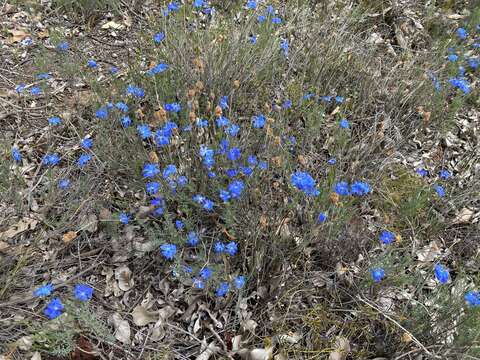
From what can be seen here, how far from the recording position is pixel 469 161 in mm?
3322

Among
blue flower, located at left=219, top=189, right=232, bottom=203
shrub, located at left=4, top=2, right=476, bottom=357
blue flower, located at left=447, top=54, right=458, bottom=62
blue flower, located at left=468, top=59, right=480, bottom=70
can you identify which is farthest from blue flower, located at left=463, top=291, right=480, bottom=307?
blue flower, located at left=468, top=59, right=480, bottom=70

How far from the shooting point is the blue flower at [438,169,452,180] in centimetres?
299

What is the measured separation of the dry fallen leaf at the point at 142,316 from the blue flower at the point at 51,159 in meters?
1.16

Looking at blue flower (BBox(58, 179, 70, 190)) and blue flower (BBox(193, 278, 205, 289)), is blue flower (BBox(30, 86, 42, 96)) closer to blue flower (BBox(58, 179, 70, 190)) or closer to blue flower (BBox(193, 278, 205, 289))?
blue flower (BBox(58, 179, 70, 190))

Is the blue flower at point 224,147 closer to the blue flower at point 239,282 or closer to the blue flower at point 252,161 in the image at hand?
the blue flower at point 252,161

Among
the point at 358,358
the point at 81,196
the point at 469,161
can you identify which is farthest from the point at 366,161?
the point at 81,196

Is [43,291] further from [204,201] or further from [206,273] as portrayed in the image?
[204,201]

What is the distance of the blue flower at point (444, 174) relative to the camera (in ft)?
9.82

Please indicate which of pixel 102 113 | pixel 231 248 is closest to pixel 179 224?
pixel 231 248

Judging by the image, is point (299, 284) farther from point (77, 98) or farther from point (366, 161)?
point (77, 98)

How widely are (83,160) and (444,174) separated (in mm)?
2559

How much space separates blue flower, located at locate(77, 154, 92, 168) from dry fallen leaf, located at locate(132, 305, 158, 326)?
1.02m

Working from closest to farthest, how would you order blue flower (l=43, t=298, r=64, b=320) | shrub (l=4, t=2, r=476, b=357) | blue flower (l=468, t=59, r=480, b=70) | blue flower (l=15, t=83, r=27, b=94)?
blue flower (l=43, t=298, r=64, b=320) → shrub (l=4, t=2, r=476, b=357) → blue flower (l=15, t=83, r=27, b=94) → blue flower (l=468, t=59, r=480, b=70)

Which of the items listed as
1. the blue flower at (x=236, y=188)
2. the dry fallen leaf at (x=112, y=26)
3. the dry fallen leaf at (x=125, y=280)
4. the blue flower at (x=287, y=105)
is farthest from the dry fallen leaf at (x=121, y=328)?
the dry fallen leaf at (x=112, y=26)
